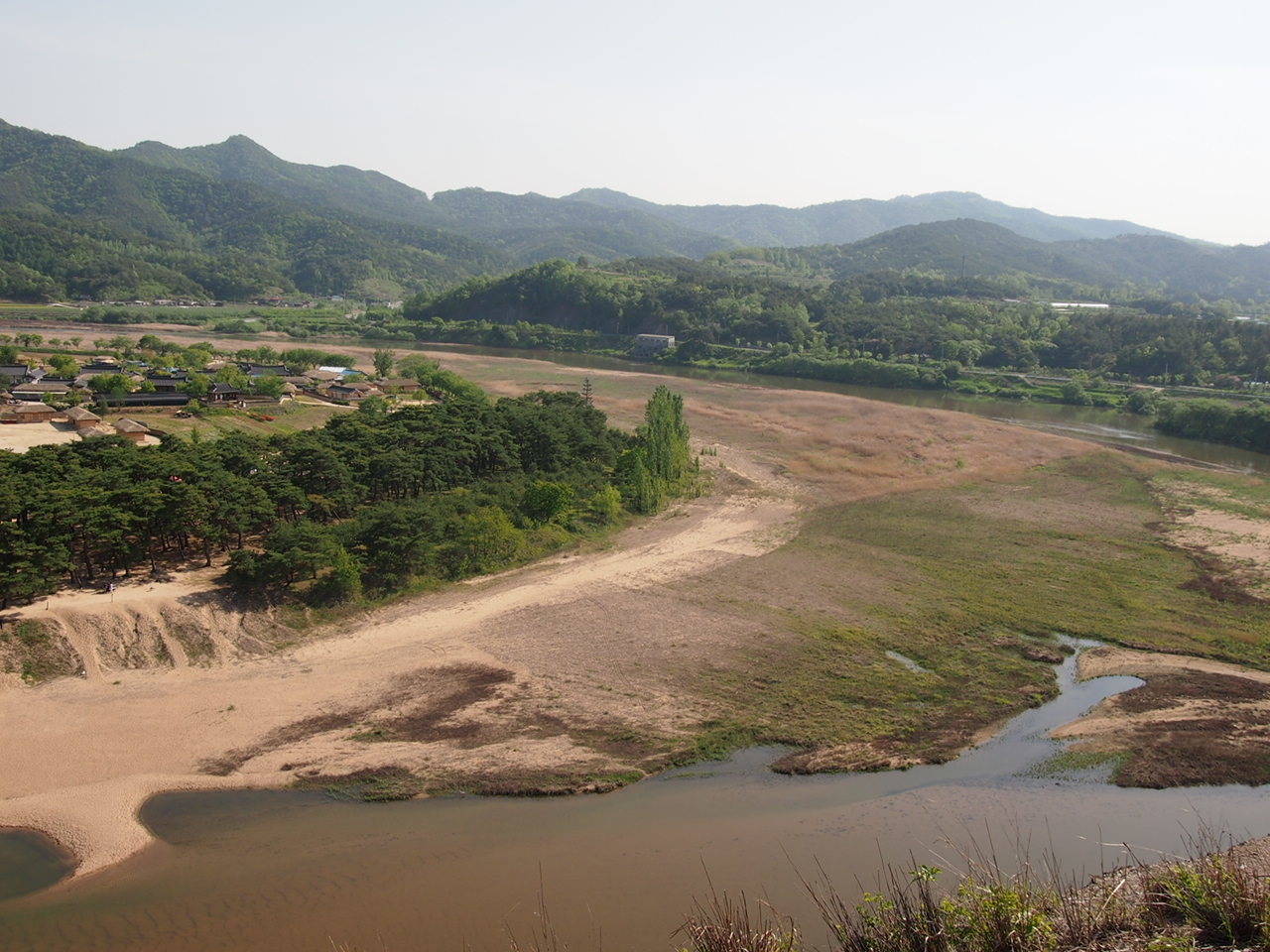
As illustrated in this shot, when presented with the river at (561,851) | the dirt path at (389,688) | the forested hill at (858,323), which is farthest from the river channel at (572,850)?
the forested hill at (858,323)

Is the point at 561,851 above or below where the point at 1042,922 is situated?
below

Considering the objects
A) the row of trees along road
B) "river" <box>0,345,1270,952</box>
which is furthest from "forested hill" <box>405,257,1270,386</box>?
"river" <box>0,345,1270,952</box>

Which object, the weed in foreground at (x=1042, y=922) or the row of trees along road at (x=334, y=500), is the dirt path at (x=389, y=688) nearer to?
the row of trees along road at (x=334, y=500)

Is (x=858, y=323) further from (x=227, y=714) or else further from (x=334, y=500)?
(x=227, y=714)

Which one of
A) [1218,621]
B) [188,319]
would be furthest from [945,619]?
[188,319]

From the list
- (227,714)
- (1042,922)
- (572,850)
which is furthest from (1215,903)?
(227,714)
